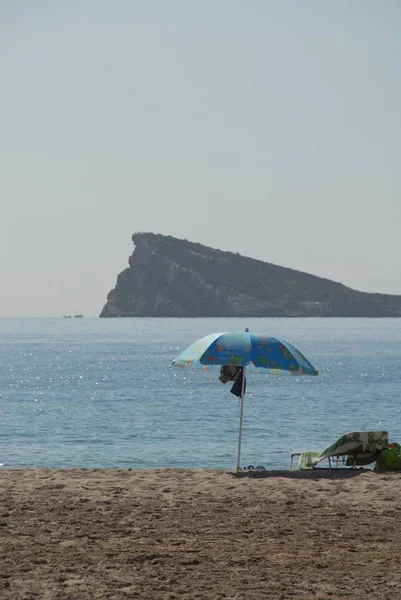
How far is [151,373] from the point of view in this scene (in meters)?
66.6

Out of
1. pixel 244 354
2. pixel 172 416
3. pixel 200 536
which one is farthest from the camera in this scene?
pixel 172 416

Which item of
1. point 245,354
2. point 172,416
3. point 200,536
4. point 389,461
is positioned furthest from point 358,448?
point 172,416

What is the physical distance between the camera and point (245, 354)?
1359 cm

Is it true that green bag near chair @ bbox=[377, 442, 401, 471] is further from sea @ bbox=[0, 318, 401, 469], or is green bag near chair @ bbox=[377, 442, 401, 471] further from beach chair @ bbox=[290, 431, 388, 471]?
sea @ bbox=[0, 318, 401, 469]

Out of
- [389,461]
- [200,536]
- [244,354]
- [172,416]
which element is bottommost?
[172,416]

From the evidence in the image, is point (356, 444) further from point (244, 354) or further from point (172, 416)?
point (172, 416)

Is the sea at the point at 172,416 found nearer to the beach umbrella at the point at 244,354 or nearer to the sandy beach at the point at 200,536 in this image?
the beach umbrella at the point at 244,354

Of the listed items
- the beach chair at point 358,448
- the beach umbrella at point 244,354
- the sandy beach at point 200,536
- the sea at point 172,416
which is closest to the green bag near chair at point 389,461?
the beach chair at point 358,448

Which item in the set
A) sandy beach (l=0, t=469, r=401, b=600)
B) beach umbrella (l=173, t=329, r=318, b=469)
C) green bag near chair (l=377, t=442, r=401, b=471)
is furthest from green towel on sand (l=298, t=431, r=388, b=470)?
beach umbrella (l=173, t=329, r=318, b=469)

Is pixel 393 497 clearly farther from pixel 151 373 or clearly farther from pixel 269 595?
pixel 151 373

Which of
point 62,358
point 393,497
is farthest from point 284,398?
point 62,358

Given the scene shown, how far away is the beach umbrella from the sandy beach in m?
1.56

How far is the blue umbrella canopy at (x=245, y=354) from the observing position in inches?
535

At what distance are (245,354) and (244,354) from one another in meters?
0.01
